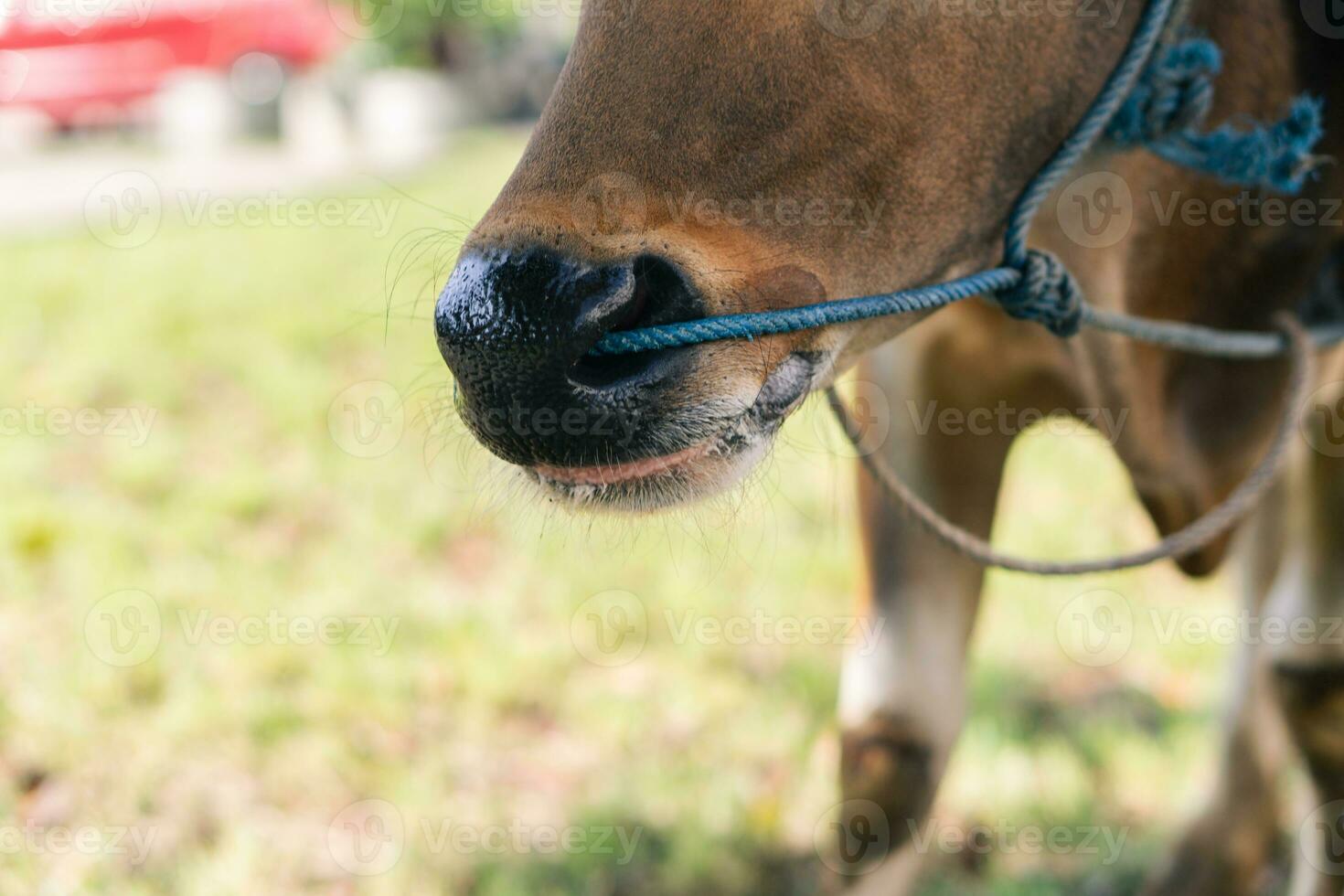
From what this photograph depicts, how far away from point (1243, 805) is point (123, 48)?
483 inches

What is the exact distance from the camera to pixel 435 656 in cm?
333

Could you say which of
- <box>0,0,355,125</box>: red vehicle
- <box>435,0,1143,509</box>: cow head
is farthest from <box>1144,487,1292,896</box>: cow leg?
<box>0,0,355,125</box>: red vehicle

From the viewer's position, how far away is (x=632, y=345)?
1.33 meters

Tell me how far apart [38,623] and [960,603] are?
7.89 feet

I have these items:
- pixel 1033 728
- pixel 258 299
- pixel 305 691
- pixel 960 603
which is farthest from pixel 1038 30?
pixel 258 299

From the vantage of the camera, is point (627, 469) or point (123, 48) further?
point (123, 48)

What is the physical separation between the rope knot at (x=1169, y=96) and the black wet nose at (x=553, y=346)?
0.75 m

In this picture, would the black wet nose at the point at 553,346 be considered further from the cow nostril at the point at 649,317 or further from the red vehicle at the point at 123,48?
the red vehicle at the point at 123,48

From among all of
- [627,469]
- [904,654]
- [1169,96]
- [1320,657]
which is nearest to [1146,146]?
[1169,96]

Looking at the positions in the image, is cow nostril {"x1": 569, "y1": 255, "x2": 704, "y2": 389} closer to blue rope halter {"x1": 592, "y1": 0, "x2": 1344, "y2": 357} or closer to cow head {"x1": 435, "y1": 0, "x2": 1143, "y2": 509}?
cow head {"x1": 435, "y1": 0, "x2": 1143, "y2": 509}

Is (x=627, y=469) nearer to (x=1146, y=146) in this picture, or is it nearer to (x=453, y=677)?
(x=1146, y=146)

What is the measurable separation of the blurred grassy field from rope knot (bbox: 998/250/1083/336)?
365mm

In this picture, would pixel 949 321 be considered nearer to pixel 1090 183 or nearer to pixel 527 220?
pixel 1090 183

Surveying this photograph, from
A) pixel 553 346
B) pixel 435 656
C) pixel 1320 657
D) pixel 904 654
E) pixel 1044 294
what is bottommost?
pixel 435 656
